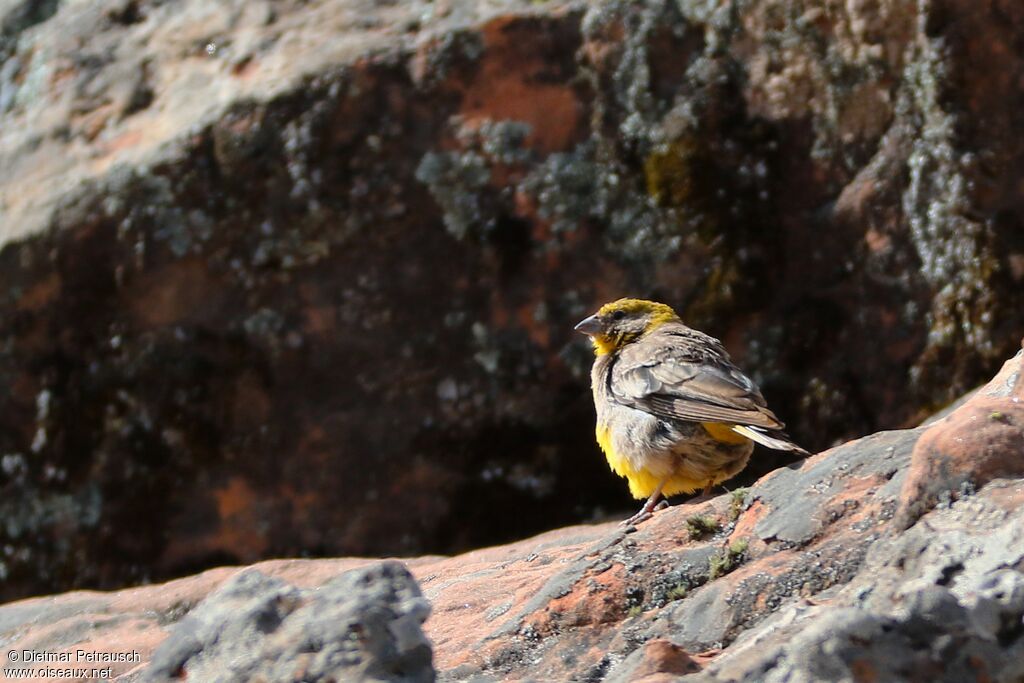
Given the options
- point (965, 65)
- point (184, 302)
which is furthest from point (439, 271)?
point (965, 65)

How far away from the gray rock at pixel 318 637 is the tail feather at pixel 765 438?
2304mm

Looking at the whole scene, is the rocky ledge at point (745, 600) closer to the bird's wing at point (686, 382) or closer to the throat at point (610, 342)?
the bird's wing at point (686, 382)

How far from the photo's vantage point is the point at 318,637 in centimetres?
273

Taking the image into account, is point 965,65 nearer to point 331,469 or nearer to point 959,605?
point 331,469

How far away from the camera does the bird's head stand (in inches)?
260

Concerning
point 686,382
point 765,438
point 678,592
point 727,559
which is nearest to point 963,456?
point 727,559

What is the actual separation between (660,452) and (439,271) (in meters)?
2.36

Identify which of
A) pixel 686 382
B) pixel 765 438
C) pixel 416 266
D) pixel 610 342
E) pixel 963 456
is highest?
pixel 963 456

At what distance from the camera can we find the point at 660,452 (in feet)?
18.2

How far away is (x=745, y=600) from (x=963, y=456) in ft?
2.03

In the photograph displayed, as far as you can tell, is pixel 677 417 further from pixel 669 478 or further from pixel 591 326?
pixel 591 326

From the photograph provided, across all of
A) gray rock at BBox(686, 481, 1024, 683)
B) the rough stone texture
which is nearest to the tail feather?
gray rock at BBox(686, 481, 1024, 683)

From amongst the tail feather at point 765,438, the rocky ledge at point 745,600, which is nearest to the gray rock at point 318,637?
the rocky ledge at point 745,600

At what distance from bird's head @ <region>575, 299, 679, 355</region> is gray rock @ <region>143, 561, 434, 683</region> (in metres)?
3.85
